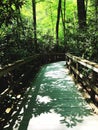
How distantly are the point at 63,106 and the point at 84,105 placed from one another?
552mm

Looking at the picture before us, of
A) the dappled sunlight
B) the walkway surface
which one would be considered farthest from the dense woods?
the dappled sunlight

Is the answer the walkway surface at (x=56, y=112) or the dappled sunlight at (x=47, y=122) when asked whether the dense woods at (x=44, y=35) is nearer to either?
the walkway surface at (x=56, y=112)

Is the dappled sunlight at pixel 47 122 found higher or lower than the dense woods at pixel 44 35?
lower

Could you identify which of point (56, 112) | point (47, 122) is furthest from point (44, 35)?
point (47, 122)

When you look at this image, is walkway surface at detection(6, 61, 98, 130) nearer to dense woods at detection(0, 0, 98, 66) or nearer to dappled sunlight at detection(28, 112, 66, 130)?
dappled sunlight at detection(28, 112, 66, 130)

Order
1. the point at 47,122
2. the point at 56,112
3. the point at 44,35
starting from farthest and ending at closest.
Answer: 1. the point at 44,35
2. the point at 56,112
3. the point at 47,122

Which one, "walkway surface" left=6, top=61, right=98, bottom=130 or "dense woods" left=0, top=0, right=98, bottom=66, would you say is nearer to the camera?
"walkway surface" left=6, top=61, right=98, bottom=130

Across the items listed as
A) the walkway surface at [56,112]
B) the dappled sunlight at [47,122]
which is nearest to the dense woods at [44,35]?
the walkway surface at [56,112]

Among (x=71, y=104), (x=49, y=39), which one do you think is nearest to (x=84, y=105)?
(x=71, y=104)

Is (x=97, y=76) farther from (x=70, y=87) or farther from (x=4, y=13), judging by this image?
(x=70, y=87)

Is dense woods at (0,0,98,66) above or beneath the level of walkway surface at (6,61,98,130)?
above

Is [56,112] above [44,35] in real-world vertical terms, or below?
below

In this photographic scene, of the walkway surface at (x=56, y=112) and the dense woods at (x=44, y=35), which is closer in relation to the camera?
the walkway surface at (x=56, y=112)

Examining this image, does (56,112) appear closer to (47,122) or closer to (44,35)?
(47,122)
